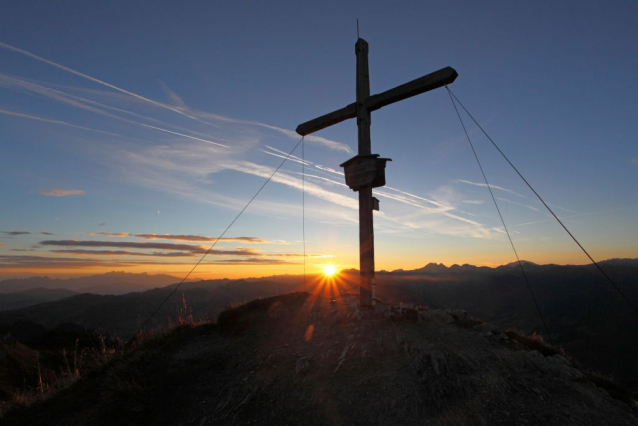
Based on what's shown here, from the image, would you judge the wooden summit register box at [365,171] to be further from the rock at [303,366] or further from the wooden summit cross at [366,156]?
the rock at [303,366]

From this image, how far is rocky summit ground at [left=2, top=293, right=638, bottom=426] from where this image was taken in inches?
→ 199

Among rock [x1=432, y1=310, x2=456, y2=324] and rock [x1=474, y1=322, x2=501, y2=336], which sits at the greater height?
rock [x1=432, y1=310, x2=456, y2=324]

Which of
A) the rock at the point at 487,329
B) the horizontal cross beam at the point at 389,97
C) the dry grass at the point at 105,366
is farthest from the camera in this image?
the horizontal cross beam at the point at 389,97

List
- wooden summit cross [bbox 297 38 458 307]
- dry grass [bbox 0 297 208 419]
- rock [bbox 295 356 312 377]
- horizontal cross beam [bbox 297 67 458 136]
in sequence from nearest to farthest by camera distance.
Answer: rock [bbox 295 356 312 377] < dry grass [bbox 0 297 208 419] < horizontal cross beam [bbox 297 67 458 136] < wooden summit cross [bbox 297 38 458 307]

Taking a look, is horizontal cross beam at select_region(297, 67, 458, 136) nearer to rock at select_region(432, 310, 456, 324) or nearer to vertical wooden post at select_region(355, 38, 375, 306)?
vertical wooden post at select_region(355, 38, 375, 306)

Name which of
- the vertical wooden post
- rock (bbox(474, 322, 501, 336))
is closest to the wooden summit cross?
the vertical wooden post

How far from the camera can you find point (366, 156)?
8.76 metres

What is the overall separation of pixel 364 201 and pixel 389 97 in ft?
10.1

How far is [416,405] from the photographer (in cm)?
504

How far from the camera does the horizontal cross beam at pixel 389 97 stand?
778 centimetres

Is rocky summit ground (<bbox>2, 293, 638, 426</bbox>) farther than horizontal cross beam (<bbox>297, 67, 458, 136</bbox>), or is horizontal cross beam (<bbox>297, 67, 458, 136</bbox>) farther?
horizontal cross beam (<bbox>297, 67, 458, 136</bbox>)

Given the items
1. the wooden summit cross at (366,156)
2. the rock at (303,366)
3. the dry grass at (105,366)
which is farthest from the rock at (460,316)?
the dry grass at (105,366)

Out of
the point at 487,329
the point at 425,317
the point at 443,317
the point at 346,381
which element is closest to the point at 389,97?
the point at 425,317

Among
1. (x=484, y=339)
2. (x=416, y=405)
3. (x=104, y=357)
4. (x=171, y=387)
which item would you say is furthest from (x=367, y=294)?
(x=104, y=357)
